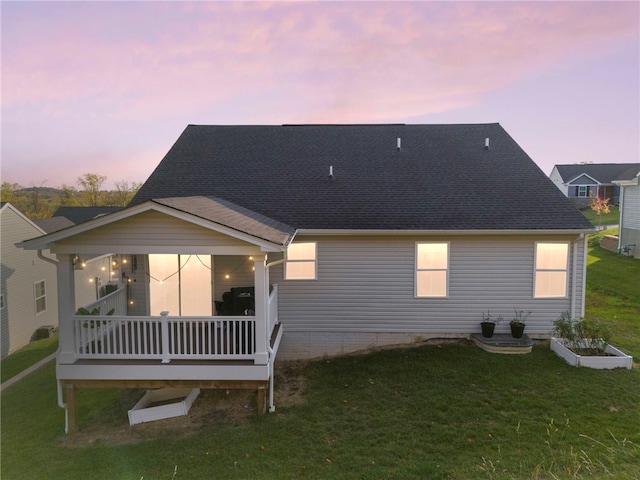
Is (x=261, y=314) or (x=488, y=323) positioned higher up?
(x=261, y=314)

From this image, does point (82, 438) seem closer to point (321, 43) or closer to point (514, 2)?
point (321, 43)

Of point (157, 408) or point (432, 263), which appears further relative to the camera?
point (432, 263)

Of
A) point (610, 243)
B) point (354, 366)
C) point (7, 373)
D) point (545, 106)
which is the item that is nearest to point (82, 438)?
point (354, 366)

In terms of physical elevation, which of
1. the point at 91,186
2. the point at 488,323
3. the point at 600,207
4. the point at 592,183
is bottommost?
the point at 488,323

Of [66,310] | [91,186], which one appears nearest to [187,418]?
[66,310]

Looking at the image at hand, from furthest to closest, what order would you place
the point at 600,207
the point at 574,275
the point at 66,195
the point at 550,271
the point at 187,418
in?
the point at 66,195
the point at 600,207
the point at 550,271
the point at 574,275
the point at 187,418

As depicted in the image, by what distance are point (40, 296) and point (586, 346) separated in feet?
75.5

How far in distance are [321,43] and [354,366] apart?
12.7 metres

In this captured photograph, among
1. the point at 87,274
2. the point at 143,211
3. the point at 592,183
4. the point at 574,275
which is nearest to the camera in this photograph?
the point at 143,211

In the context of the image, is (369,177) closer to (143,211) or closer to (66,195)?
(143,211)

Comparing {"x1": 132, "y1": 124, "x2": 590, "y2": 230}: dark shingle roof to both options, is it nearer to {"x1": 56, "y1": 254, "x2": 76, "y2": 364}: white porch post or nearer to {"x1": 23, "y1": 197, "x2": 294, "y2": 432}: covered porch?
{"x1": 23, "y1": 197, "x2": 294, "y2": 432}: covered porch

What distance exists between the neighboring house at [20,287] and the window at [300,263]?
40.0ft

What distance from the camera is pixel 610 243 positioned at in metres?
23.5

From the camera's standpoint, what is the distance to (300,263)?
979 centimetres
